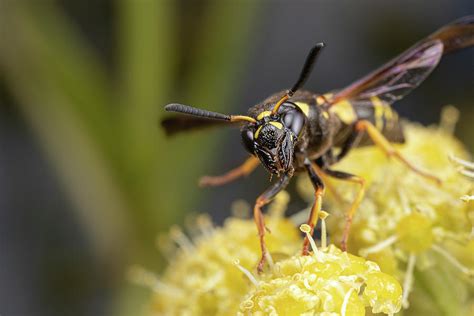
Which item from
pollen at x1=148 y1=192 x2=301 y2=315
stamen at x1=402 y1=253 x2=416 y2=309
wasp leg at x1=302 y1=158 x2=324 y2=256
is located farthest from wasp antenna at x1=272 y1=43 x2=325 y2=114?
stamen at x1=402 y1=253 x2=416 y2=309

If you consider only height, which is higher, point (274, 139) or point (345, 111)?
point (345, 111)

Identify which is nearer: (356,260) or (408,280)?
(356,260)

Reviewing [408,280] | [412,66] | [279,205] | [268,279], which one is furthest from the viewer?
[279,205]

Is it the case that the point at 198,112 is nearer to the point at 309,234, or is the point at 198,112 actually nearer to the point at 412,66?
the point at 309,234

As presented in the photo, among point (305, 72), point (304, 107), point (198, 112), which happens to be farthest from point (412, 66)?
point (198, 112)

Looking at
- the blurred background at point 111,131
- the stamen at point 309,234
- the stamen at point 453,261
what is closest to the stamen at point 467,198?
the stamen at point 453,261

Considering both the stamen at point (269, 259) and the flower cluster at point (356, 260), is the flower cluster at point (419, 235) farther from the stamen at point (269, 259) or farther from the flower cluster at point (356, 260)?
the stamen at point (269, 259)
